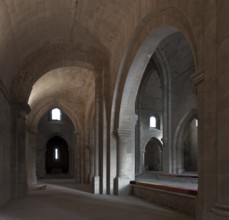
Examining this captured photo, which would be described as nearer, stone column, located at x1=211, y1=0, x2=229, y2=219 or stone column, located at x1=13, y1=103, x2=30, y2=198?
stone column, located at x1=211, y1=0, x2=229, y2=219

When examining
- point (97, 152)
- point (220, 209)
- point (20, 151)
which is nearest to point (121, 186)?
point (97, 152)

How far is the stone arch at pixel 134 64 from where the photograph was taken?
779 centimetres

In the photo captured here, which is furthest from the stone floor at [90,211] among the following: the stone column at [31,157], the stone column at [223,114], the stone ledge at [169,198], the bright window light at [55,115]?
the bright window light at [55,115]

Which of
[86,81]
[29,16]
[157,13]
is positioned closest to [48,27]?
[29,16]

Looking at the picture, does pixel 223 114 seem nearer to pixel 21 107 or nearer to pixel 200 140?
pixel 200 140

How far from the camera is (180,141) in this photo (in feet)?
71.4

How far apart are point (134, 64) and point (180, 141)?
39.3 ft

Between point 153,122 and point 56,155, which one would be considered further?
point 56,155

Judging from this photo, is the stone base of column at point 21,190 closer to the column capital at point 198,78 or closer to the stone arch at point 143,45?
the stone arch at point 143,45

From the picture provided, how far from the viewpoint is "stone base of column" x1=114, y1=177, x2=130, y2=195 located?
42.1ft

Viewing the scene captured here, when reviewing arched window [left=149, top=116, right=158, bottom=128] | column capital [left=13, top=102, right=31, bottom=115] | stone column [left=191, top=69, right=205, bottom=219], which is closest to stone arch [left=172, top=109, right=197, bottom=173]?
arched window [left=149, top=116, right=158, bottom=128]

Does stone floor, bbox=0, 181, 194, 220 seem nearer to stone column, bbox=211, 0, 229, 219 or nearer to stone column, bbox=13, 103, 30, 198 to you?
stone column, bbox=13, 103, 30, 198

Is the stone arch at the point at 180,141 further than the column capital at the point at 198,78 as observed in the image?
Yes

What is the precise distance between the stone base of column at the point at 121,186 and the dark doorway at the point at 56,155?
996 inches
